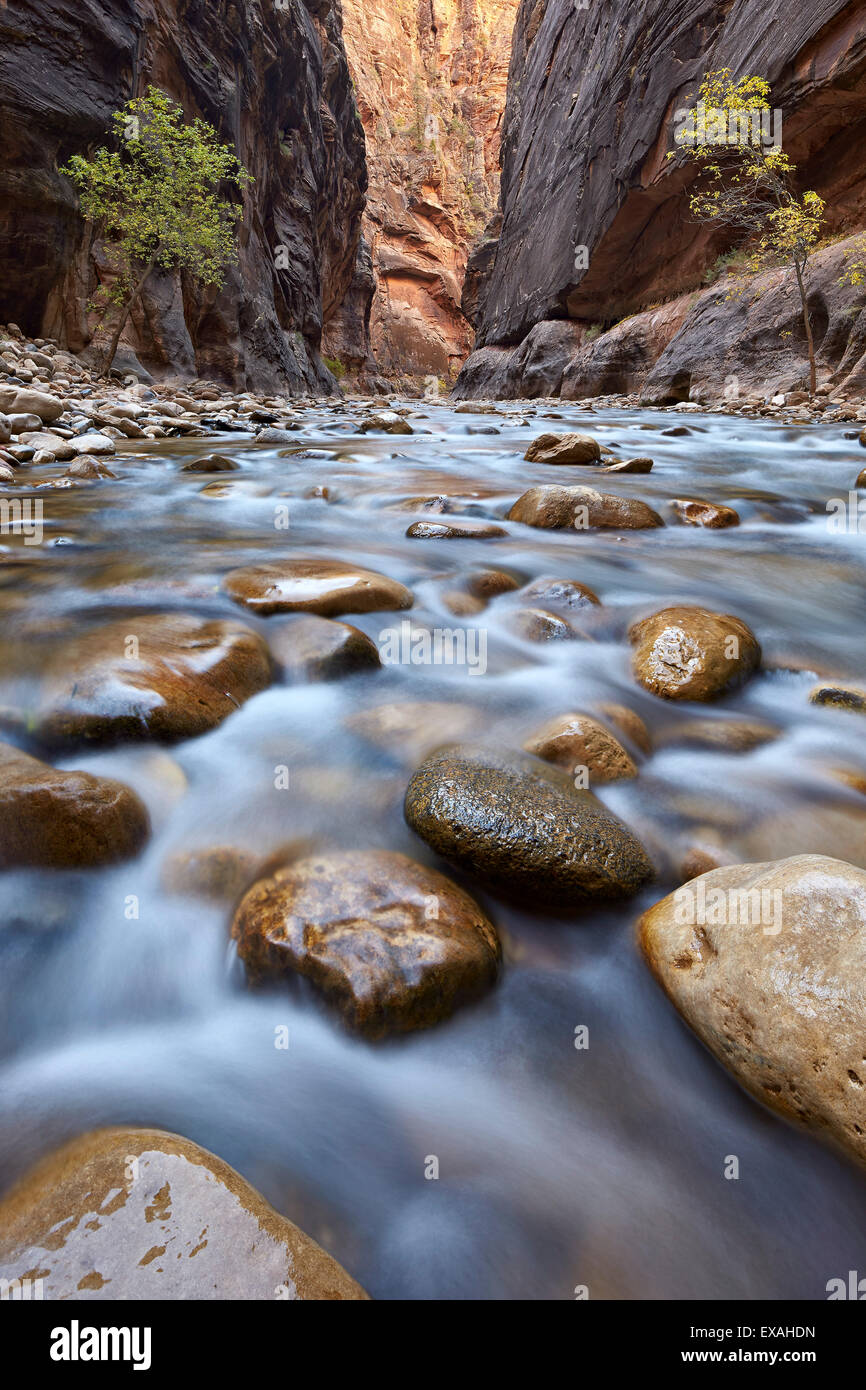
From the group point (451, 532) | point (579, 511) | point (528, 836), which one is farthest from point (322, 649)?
point (579, 511)

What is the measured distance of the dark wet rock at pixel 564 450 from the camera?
7547 mm

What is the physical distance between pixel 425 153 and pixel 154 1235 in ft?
227

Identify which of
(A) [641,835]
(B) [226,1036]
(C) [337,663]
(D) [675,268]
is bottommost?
(B) [226,1036]

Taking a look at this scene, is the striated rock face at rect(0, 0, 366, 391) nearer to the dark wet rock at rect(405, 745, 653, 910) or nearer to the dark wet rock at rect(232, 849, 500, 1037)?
the dark wet rock at rect(405, 745, 653, 910)

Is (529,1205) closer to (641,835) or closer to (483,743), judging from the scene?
(641,835)

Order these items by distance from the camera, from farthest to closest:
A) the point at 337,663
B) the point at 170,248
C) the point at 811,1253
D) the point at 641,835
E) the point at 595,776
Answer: the point at 170,248, the point at 337,663, the point at 595,776, the point at 641,835, the point at 811,1253

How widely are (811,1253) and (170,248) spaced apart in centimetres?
1726

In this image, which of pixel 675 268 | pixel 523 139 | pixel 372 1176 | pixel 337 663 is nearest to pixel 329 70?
pixel 523 139

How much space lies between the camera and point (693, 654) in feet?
→ 8.84

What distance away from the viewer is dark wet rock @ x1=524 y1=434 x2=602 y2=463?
7547 mm

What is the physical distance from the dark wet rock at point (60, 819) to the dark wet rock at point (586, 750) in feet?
4.03

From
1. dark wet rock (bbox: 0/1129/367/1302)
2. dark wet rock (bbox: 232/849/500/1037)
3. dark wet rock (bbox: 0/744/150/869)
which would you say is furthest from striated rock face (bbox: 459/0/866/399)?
dark wet rock (bbox: 0/1129/367/1302)
